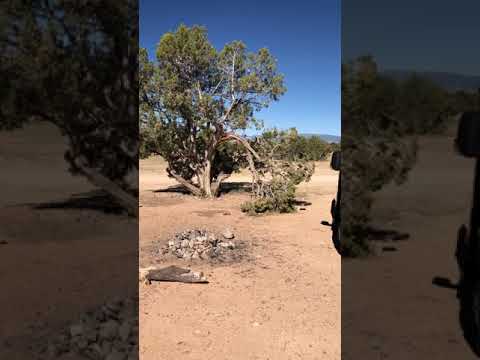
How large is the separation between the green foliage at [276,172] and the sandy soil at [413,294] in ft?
9.91

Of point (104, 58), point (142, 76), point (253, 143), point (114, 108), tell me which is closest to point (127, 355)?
point (114, 108)

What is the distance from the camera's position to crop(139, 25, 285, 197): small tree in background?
35.7ft

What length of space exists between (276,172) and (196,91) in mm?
3792

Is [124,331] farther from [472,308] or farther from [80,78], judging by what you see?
[472,308]

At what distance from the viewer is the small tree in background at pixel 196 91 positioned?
10.9 meters

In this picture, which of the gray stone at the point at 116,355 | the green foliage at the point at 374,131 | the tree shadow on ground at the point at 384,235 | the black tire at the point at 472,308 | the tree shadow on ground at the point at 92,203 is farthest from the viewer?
the tree shadow on ground at the point at 384,235

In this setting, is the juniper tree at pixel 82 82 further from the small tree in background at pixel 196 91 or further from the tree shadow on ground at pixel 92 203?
the small tree in background at pixel 196 91

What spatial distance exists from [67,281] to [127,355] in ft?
3.37

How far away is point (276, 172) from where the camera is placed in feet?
32.0

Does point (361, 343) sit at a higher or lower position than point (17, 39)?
lower

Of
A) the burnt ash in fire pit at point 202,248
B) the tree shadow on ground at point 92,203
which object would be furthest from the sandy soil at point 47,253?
the burnt ash in fire pit at point 202,248

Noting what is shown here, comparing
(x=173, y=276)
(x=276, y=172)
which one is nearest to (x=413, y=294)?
(x=173, y=276)

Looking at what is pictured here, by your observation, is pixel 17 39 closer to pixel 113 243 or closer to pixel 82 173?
pixel 82 173

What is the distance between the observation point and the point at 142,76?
439 inches
